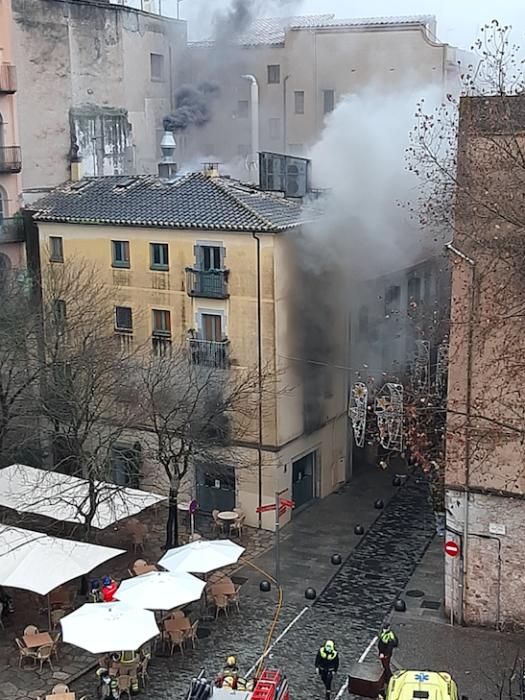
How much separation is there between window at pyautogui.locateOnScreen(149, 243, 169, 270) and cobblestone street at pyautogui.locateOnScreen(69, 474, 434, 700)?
9.39m

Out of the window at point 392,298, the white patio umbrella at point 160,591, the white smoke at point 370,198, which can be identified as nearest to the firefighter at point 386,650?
the white patio umbrella at point 160,591

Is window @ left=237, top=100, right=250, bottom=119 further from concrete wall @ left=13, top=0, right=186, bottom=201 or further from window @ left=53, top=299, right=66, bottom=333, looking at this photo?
window @ left=53, top=299, right=66, bottom=333

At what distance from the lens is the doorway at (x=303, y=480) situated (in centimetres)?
3034

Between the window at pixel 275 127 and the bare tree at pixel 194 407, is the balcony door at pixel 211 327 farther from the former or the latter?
the window at pixel 275 127

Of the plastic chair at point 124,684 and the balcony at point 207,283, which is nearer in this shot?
the plastic chair at point 124,684

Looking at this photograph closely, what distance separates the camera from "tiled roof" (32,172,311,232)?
28.1 metres

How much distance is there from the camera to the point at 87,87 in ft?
127

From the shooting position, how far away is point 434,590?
79.5 ft

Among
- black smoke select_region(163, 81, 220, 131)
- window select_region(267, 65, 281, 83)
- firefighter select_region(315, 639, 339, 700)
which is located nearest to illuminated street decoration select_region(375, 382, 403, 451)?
firefighter select_region(315, 639, 339, 700)

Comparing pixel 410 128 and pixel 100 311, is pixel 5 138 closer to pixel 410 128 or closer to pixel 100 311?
pixel 100 311

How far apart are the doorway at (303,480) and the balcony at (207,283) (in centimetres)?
581

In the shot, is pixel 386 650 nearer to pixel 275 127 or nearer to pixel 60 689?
pixel 60 689

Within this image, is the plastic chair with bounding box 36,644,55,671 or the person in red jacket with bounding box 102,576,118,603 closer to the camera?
the plastic chair with bounding box 36,644,55,671

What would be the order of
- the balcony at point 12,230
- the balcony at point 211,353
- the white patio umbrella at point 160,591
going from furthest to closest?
the balcony at point 12,230 → the balcony at point 211,353 → the white patio umbrella at point 160,591
